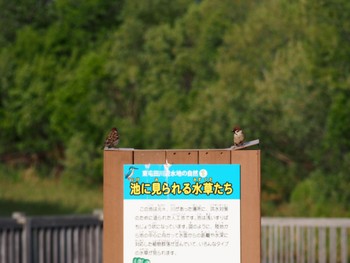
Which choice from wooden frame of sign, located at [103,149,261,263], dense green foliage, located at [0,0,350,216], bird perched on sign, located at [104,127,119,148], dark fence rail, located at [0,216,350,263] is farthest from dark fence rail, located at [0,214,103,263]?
dense green foliage, located at [0,0,350,216]

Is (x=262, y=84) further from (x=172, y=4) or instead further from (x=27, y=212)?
(x=172, y=4)

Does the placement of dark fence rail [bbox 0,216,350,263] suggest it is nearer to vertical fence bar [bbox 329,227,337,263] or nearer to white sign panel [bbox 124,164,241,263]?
vertical fence bar [bbox 329,227,337,263]

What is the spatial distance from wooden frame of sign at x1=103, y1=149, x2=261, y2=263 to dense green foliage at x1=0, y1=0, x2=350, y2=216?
48.3ft

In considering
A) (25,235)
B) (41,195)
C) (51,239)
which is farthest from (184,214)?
(41,195)

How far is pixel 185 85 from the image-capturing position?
35.7 m

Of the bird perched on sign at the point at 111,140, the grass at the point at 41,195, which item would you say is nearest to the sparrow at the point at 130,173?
the bird perched on sign at the point at 111,140

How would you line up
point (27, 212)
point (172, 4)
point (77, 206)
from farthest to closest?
1. point (172, 4)
2. point (77, 206)
3. point (27, 212)

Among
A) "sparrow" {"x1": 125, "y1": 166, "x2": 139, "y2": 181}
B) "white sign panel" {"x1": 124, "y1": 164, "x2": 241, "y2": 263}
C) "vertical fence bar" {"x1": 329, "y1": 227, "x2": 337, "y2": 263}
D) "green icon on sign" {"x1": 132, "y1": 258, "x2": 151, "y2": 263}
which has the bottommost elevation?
"vertical fence bar" {"x1": 329, "y1": 227, "x2": 337, "y2": 263}

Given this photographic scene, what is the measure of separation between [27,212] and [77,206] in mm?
2188

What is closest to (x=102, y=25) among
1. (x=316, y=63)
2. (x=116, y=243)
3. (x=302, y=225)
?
(x=316, y=63)

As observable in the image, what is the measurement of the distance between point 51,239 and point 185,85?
2504cm

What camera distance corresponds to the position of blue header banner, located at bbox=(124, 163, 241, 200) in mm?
6223

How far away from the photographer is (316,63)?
77.7 ft

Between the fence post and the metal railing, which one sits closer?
the fence post
